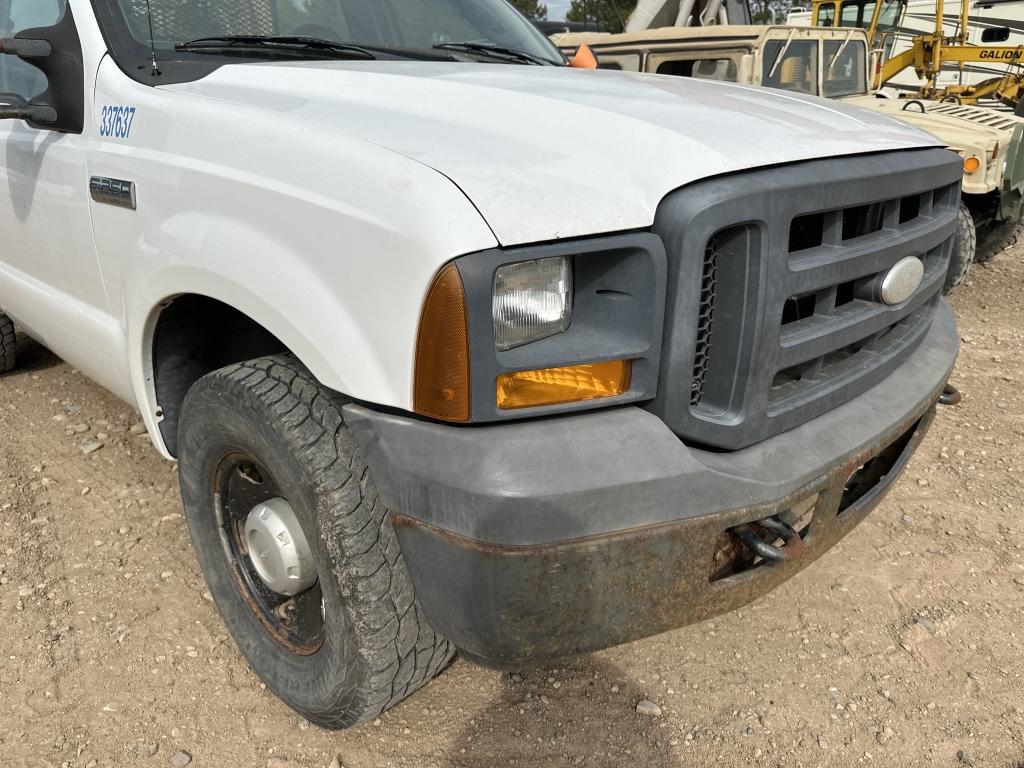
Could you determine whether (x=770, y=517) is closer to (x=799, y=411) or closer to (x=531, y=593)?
(x=799, y=411)

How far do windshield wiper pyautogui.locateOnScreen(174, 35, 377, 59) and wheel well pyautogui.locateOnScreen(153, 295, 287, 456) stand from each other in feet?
2.42

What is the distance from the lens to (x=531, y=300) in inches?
58.1

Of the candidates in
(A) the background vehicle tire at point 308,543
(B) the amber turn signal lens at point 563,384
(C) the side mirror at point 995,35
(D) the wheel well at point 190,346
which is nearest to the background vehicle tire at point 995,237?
(B) the amber turn signal lens at point 563,384

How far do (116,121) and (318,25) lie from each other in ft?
2.48

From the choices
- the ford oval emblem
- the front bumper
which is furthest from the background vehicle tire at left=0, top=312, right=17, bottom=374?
the ford oval emblem

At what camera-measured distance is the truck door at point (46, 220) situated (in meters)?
2.33

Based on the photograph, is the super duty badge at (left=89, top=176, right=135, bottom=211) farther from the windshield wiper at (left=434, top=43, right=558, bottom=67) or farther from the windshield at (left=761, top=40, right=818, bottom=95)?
the windshield at (left=761, top=40, right=818, bottom=95)

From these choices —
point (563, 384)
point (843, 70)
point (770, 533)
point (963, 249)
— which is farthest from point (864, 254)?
point (843, 70)

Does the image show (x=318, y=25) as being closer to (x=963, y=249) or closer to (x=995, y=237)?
(x=963, y=249)

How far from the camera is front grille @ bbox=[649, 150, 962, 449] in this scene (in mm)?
1516

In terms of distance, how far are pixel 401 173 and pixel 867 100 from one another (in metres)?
6.66

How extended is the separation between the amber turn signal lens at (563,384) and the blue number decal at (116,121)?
1.33m

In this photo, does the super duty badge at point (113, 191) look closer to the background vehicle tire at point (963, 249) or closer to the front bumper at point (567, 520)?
the front bumper at point (567, 520)

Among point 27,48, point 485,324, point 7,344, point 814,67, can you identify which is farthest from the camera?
point 814,67
